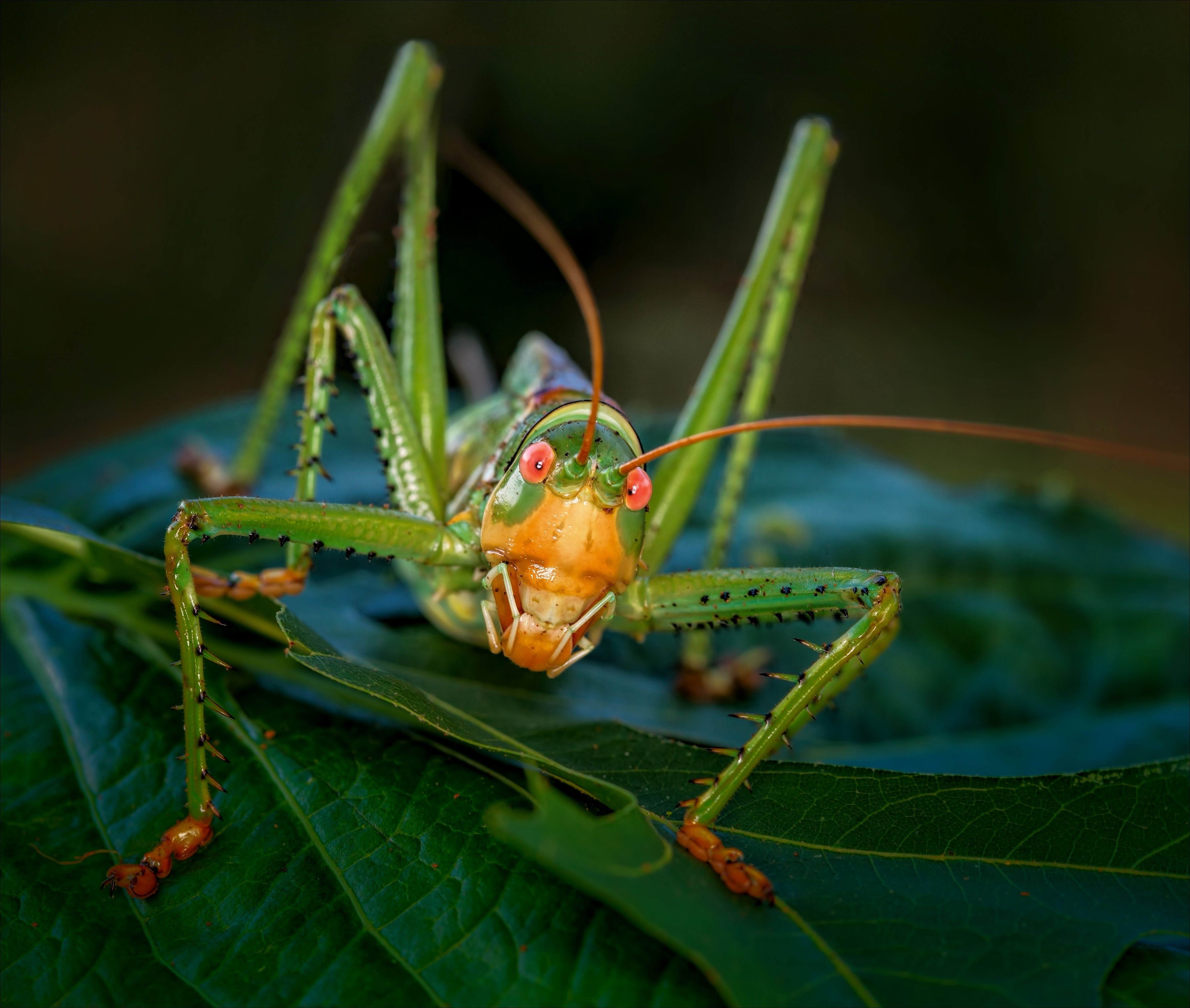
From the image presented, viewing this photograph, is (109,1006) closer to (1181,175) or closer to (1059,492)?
(1059,492)

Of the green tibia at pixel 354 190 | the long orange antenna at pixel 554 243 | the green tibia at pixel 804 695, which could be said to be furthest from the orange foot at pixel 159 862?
the green tibia at pixel 354 190

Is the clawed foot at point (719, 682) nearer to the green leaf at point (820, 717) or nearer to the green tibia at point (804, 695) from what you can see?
the green leaf at point (820, 717)

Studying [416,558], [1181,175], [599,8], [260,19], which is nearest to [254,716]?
[416,558]

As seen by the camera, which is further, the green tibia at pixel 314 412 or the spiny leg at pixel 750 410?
the spiny leg at pixel 750 410

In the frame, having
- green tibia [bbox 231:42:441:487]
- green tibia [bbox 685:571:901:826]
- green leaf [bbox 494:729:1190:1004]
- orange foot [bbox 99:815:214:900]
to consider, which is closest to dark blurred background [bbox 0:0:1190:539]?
green tibia [bbox 231:42:441:487]

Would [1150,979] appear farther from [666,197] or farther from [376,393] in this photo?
[666,197]

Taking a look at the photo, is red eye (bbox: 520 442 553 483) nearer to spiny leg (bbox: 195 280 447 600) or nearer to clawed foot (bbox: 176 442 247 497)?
spiny leg (bbox: 195 280 447 600)
